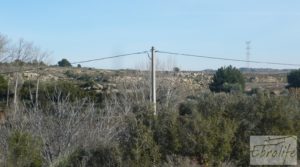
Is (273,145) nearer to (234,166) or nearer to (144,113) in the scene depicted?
(234,166)

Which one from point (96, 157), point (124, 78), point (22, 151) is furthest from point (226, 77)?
point (22, 151)

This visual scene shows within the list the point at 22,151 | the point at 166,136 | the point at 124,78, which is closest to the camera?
the point at 22,151

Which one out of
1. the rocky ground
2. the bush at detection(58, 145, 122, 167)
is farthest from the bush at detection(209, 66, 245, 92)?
the bush at detection(58, 145, 122, 167)

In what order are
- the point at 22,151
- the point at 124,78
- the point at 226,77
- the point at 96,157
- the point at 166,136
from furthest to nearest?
the point at 124,78 < the point at 226,77 < the point at 96,157 < the point at 166,136 < the point at 22,151

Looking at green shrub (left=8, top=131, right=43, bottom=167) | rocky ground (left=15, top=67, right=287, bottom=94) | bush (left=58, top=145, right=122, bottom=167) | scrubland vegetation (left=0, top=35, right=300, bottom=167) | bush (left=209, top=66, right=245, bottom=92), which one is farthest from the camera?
rocky ground (left=15, top=67, right=287, bottom=94)

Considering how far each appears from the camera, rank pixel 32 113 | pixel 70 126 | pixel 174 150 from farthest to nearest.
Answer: pixel 32 113
pixel 70 126
pixel 174 150

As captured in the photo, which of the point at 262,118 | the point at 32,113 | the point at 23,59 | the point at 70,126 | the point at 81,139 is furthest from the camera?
the point at 23,59

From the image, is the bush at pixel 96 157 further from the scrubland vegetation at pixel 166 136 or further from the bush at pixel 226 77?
the bush at pixel 226 77

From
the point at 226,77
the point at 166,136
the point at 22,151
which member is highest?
the point at 226,77

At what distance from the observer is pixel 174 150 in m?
13.9

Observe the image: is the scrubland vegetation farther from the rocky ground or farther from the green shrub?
the rocky ground

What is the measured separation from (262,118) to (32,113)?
8.42m

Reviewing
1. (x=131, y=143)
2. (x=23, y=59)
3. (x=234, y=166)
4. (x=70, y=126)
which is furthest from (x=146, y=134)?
(x=23, y=59)

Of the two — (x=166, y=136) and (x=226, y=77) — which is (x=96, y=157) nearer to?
(x=166, y=136)
